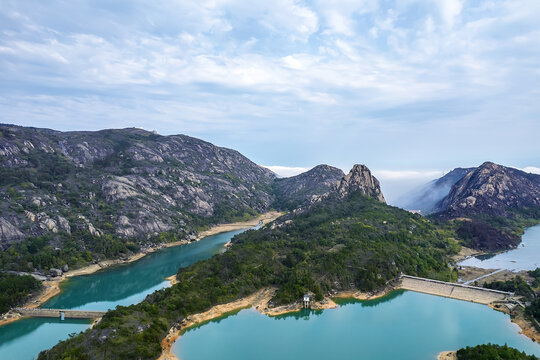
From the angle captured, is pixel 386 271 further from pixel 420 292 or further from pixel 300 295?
pixel 300 295

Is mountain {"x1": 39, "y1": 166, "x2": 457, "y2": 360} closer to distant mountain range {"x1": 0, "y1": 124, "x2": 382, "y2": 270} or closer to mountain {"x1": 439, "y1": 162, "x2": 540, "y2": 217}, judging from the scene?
distant mountain range {"x1": 0, "y1": 124, "x2": 382, "y2": 270}

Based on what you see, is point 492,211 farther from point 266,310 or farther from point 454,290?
point 266,310

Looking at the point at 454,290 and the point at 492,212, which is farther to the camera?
the point at 492,212

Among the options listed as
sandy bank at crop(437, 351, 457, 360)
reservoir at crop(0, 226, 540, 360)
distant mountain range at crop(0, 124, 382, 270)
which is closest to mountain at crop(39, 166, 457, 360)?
reservoir at crop(0, 226, 540, 360)

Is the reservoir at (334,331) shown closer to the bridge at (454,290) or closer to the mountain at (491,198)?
the bridge at (454,290)

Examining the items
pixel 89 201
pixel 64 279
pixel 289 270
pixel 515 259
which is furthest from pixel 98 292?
pixel 515 259
